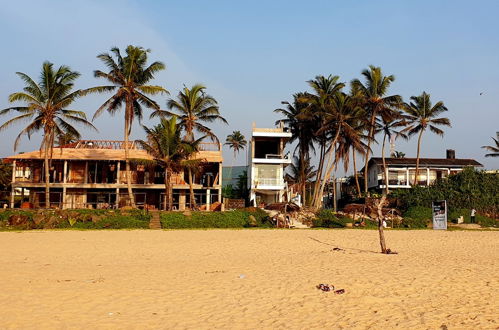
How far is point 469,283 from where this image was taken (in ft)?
31.3

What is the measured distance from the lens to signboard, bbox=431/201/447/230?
28297mm

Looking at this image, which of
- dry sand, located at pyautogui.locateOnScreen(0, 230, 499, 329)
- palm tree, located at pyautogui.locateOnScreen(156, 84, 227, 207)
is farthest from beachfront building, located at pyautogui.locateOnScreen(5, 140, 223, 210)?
dry sand, located at pyautogui.locateOnScreen(0, 230, 499, 329)

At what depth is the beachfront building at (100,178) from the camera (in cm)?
3453

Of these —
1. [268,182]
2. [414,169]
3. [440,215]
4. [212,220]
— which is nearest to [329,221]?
[440,215]

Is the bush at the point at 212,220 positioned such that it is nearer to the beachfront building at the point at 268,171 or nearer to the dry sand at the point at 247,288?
the beachfront building at the point at 268,171

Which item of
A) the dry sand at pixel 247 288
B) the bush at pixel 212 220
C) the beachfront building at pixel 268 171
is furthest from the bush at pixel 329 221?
the dry sand at pixel 247 288

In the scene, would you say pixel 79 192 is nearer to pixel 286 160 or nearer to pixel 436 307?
pixel 286 160

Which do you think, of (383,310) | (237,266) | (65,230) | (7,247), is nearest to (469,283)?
(383,310)

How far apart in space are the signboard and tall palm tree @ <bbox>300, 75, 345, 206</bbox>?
1101 cm

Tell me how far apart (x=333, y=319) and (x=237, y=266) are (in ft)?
18.6

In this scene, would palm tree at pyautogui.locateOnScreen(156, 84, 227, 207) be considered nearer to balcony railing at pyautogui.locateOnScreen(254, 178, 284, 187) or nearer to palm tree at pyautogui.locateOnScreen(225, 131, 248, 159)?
balcony railing at pyautogui.locateOnScreen(254, 178, 284, 187)

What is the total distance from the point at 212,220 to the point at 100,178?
13.5 metres

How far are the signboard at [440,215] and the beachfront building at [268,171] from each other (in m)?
13.7

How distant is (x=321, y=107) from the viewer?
38656mm
